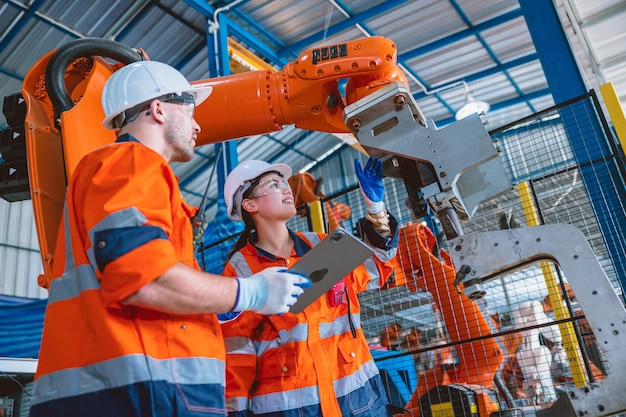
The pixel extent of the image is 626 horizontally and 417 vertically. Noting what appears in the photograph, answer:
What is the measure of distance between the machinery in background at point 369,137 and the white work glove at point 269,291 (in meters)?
0.76

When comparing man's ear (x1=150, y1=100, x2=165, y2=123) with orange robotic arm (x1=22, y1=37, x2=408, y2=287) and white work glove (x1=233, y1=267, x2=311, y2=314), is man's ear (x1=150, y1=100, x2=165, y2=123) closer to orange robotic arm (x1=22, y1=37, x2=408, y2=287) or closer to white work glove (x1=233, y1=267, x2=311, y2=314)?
orange robotic arm (x1=22, y1=37, x2=408, y2=287)

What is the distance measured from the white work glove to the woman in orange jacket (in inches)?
29.1

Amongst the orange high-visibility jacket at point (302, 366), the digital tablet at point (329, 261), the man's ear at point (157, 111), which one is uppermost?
the man's ear at point (157, 111)

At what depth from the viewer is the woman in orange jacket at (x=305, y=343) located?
8.45 ft

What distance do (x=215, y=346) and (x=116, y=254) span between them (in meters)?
0.54

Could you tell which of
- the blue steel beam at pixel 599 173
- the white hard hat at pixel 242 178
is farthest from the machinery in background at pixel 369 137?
the blue steel beam at pixel 599 173

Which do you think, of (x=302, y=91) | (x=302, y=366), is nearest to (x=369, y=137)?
(x=302, y=91)

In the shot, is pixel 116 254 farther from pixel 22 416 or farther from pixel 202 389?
pixel 22 416

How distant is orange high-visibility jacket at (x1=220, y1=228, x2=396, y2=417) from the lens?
2562 mm

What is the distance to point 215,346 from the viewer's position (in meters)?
1.90

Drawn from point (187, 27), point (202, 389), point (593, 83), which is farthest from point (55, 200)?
point (593, 83)

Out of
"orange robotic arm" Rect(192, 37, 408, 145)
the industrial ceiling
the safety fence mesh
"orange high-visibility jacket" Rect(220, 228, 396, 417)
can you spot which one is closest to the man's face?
"orange robotic arm" Rect(192, 37, 408, 145)

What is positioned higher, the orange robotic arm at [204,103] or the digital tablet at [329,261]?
the orange robotic arm at [204,103]

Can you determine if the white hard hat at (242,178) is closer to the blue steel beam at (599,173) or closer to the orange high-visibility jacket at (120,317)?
the orange high-visibility jacket at (120,317)
